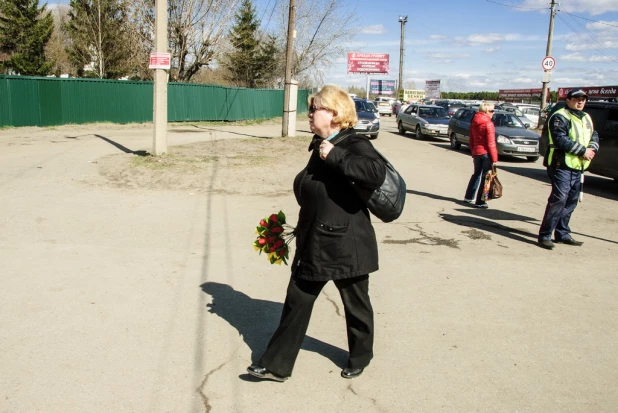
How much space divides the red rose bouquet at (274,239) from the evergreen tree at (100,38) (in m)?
36.1

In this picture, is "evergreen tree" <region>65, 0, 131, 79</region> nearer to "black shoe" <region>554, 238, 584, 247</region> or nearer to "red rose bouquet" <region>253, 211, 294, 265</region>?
"black shoe" <region>554, 238, 584, 247</region>

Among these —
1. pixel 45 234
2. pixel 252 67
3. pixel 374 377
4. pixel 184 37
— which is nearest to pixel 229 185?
pixel 45 234

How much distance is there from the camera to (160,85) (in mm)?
11938

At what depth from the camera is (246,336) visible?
13.7 feet

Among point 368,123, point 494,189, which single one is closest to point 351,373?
point 494,189

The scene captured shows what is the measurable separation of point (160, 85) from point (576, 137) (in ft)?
27.6

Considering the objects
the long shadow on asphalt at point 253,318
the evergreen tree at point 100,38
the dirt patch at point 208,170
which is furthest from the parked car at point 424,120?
the evergreen tree at point 100,38

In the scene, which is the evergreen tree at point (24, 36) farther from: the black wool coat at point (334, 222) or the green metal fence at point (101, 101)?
the black wool coat at point (334, 222)

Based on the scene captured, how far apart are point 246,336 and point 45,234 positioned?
385 cm

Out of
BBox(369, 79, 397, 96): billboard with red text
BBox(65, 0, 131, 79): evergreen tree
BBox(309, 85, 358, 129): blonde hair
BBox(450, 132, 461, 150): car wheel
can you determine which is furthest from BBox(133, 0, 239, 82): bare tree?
BBox(369, 79, 397, 96): billboard with red text

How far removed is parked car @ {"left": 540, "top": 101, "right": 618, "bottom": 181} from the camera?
38.8 ft

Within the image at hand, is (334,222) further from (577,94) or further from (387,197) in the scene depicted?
(577,94)

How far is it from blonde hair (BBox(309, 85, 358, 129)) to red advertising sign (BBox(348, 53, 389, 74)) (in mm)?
67006

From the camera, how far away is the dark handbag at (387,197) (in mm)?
3176
